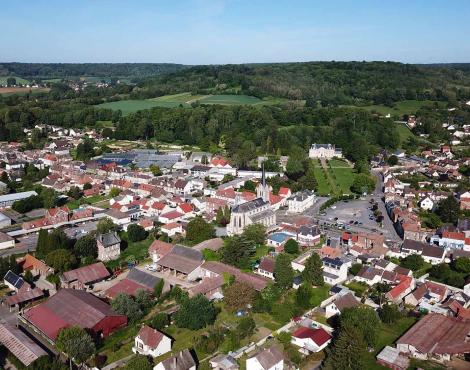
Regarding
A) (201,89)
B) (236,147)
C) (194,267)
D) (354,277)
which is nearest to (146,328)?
(194,267)

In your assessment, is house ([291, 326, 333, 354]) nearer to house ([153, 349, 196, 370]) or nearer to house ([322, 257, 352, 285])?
house ([153, 349, 196, 370])

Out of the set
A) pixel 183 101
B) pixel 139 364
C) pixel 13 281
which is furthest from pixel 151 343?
pixel 183 101

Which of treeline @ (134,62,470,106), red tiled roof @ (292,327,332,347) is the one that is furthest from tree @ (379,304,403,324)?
treeline @ (134,62,470,106)

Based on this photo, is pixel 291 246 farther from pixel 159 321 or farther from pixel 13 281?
pixel 13 281

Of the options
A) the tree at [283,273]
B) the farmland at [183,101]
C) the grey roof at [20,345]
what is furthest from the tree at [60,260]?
the farmland at [183,101]

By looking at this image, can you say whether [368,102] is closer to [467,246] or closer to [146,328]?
[467,246]

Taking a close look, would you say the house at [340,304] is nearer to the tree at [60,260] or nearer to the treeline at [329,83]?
the tree at [60,260]
